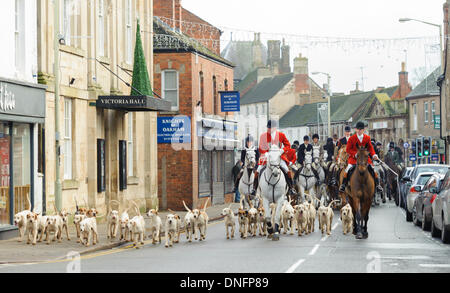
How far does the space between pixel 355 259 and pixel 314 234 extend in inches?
261

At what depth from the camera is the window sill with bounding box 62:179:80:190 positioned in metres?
26.1

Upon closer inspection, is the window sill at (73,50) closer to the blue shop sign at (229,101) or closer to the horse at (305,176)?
the horse at (305,176)

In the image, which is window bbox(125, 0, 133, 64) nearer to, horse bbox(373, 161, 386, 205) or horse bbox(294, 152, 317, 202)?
horse bbox(294, 152, 317, 202)

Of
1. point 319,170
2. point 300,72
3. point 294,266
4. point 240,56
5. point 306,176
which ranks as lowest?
point 294,266

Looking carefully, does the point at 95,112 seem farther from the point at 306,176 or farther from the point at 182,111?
the point at 182,111

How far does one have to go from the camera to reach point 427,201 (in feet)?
71.6

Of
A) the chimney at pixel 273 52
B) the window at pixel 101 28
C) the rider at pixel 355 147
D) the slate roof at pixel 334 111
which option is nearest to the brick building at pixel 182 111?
the window at pixel 101 28

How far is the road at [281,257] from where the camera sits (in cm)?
1399

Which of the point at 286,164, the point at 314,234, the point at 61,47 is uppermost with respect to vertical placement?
the point at 61,47

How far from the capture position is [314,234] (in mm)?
21875

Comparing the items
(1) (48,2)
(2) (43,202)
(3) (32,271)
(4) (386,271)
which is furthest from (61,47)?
(4) (386,271)

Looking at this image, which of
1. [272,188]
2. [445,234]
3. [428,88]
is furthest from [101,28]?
[428,88]
